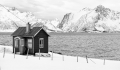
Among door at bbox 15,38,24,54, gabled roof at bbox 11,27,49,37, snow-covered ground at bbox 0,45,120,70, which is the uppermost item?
gabled roof at bbox 11,27,49,37

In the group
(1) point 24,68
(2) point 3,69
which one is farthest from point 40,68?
(2) point 3,69

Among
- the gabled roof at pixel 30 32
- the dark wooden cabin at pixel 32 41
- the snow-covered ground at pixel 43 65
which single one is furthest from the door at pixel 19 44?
the snow-covered ground at pixel 43 65

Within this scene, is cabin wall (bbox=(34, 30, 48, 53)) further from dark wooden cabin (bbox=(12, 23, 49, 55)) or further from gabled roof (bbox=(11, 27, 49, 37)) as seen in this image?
gabled roof (bbox=(11, 27, 49, 37))

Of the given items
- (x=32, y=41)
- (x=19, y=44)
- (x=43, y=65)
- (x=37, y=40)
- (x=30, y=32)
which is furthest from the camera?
(x=19, y=44)

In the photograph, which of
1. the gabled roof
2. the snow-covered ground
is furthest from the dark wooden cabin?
the snow-covered ground

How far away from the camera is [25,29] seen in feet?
143

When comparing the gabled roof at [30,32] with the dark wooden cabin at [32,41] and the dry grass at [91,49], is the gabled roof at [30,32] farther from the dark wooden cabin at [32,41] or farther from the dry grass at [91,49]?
the dry grass at [91,49]

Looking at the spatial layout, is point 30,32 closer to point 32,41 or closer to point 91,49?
point 32,41

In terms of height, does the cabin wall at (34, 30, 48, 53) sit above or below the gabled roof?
below

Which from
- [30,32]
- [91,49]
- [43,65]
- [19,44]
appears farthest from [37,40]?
[91,49]

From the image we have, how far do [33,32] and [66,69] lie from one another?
1623 cm

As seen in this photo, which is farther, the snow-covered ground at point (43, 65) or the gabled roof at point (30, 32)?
the gabled roof at point (30, 32)

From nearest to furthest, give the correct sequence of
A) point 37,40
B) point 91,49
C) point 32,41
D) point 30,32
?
point 32,41 < point 37,40 < point 30,32 < point 91,49

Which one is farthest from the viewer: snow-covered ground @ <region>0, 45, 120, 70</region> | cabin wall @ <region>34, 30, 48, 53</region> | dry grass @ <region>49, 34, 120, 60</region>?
dry grass @ <region>49, 34, 120, 60</region>
